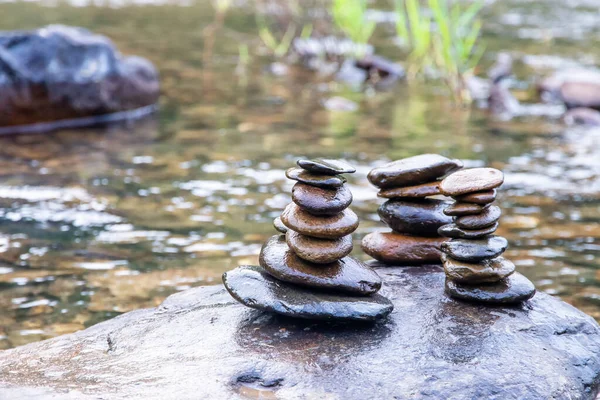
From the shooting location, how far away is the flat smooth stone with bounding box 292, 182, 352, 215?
10.7ft

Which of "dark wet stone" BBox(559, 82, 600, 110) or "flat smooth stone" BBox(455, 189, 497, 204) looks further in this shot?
"dark wet stone" BBox(559, 82, 600, 110)

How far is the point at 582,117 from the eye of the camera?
9.73 meters

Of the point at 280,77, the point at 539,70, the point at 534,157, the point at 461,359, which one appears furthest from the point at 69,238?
the point at 539,70

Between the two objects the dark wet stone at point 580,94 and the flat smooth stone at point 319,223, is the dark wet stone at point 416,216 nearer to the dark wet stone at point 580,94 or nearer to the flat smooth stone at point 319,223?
the flat smooth stone at point 319,223

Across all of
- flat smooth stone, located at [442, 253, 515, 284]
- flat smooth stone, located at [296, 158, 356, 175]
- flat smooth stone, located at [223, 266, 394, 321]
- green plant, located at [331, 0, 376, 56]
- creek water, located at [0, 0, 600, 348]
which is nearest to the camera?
flat smooth stone, located at [223, 266, 394, 321]

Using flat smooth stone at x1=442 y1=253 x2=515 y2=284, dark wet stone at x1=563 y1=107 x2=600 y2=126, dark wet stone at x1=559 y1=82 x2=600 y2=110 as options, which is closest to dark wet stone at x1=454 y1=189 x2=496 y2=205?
flat smooth stone at x1=442 y1=253 x2=515 y2=284

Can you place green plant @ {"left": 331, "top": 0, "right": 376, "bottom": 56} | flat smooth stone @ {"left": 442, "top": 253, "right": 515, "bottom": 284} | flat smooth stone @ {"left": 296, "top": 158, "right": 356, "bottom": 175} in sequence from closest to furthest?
flat smooth stone @ {"left": 296, "top": 158, "right": 356, "bottom": 175}, flat smooth stone @ {"left": 442, "top": 253, "right": 515, "bottom": 284}, green plant @ {"left": 331, "top": 0, "right": 376, "bottom": 56}

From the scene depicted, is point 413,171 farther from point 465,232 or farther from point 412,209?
point 465,232

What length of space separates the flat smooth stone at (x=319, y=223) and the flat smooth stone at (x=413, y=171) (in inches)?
22.3

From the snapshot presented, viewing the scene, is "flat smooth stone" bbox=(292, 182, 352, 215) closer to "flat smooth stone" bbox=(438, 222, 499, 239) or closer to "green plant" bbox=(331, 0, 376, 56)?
"flat smooth stone" bbox=(438, 222, 499, 239)

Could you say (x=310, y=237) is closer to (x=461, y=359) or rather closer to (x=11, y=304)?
(x=461, y=359)

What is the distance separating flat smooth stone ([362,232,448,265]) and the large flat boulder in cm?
35

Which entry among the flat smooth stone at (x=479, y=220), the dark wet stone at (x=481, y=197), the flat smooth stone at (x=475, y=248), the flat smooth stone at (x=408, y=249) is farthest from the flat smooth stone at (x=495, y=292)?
the flat smooth stone at (x=408, y=249)

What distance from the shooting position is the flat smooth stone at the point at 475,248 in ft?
11.3
